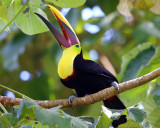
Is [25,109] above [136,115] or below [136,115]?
above

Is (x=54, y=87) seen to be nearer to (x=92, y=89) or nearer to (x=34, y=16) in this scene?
(x=92, y=89)

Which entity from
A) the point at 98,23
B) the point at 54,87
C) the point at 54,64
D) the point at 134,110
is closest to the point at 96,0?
the point at 98,23

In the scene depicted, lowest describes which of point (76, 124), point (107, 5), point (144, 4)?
point (107, 5)

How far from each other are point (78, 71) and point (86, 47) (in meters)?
1.62

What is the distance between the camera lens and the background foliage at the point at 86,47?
2.22 metres

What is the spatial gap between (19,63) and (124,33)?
52.7 inches

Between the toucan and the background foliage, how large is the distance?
→ 0.13 m

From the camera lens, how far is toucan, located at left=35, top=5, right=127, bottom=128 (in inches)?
96.6

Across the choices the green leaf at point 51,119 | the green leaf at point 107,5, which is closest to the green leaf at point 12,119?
A: the green leaf at point 51,119

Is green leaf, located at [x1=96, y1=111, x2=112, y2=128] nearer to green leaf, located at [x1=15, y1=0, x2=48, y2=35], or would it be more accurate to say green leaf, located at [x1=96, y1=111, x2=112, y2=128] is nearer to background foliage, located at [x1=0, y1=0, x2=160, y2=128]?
background foliage, located at [x1=0, y1=0, x2=160, y2=128]

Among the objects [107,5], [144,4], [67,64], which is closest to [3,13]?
[67,64]

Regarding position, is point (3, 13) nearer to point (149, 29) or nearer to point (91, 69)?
point (91, 69)

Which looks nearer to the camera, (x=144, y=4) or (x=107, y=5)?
(x=144, y=4)

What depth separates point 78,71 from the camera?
2.50 meters
